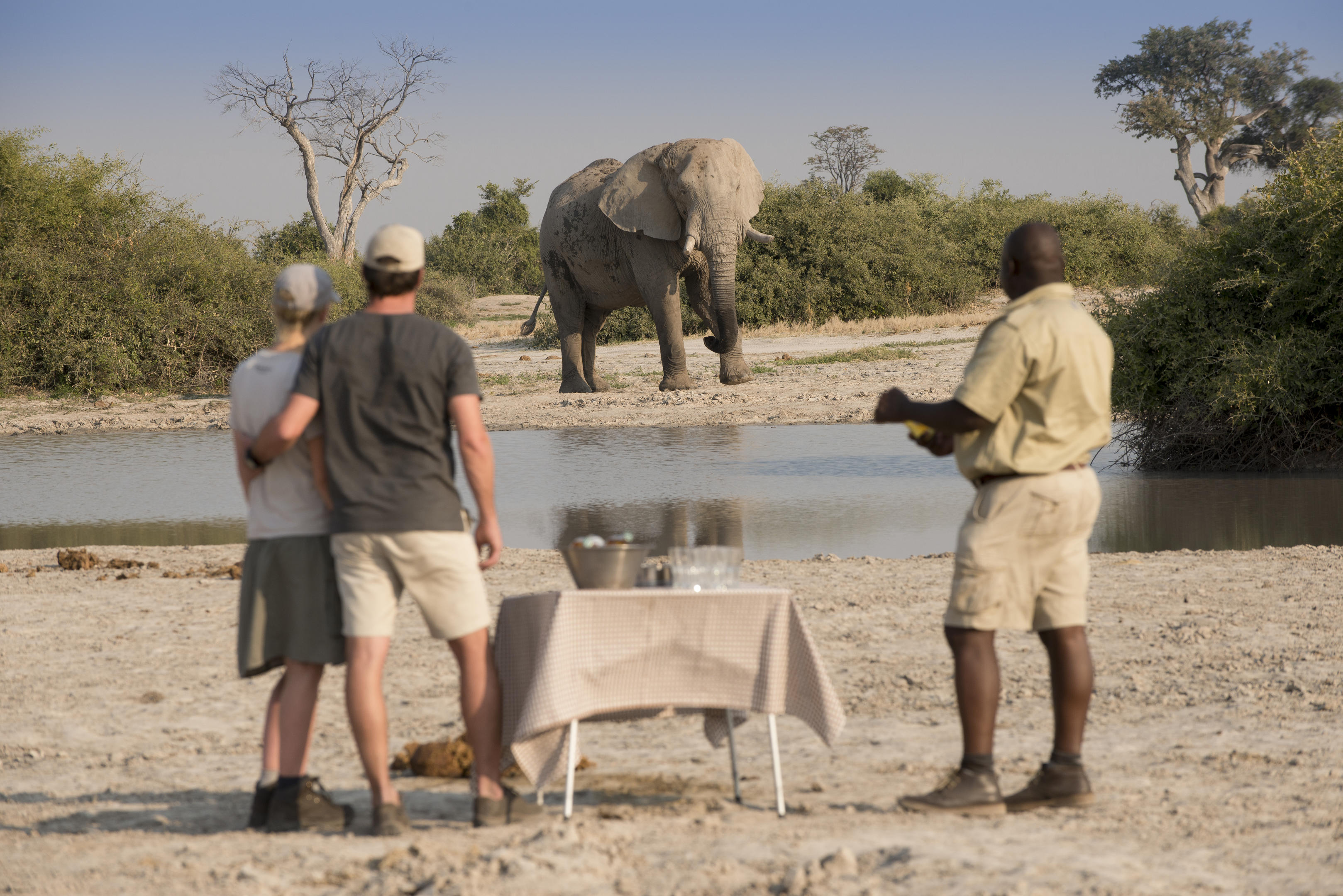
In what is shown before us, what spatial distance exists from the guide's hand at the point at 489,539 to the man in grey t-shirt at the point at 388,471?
1.0 inches

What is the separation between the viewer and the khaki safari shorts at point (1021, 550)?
4004 millimetres

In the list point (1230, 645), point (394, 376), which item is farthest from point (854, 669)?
point (394, 376)

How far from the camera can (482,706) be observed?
4016 mm

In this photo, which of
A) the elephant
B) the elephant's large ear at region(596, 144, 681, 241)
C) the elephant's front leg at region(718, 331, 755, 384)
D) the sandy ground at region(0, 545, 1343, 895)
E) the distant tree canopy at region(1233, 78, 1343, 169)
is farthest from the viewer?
the distant tree canopy at region(1233, 78, 1343, 169)

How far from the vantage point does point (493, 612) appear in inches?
291

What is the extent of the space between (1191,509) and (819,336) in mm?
19712

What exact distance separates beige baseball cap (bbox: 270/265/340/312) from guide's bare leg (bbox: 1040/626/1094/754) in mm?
2435

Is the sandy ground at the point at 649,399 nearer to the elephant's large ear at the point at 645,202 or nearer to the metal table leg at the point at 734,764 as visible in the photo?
the elephant's large ear at the point at 645,202

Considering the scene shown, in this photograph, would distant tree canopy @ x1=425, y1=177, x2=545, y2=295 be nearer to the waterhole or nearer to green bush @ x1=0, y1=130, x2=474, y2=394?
Answer: green bush @ x1=0, y1=130, x2=474, y2=394

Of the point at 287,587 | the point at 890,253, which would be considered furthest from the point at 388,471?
the point at 890,253

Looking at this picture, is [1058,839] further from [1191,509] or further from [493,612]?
[1191,509]

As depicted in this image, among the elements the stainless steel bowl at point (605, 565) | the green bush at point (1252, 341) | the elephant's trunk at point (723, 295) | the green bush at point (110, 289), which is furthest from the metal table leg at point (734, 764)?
the green bush at point (110, 289)

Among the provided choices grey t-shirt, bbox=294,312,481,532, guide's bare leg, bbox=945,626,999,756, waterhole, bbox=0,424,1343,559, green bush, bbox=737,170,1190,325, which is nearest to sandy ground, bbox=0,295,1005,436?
waterhole, bbox=0,424,1343,559

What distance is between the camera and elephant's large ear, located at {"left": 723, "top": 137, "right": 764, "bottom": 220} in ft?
67.4
